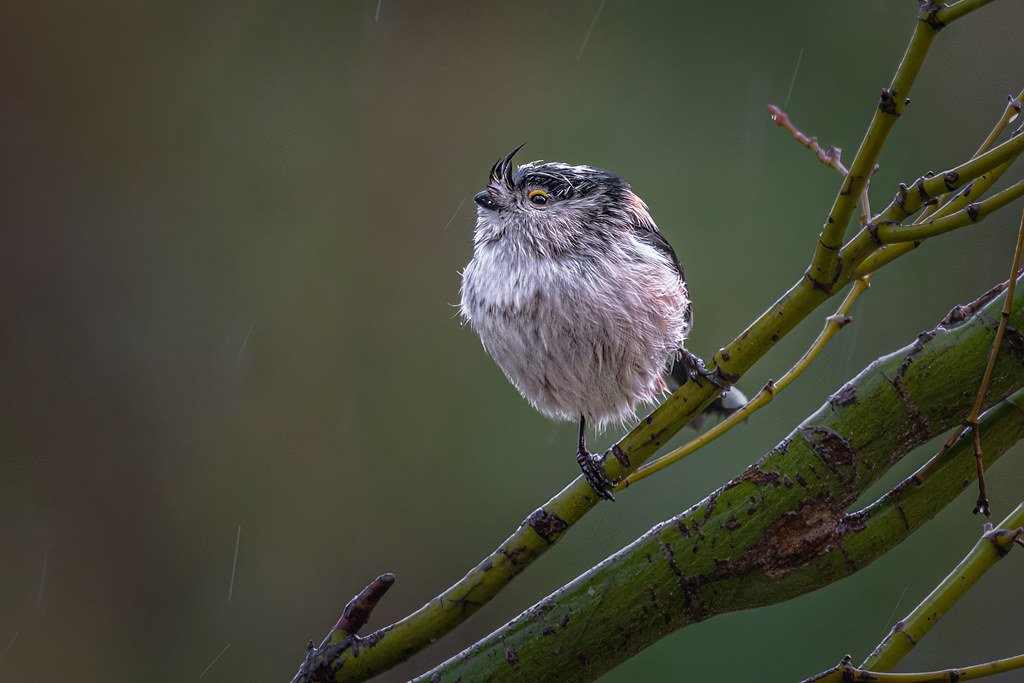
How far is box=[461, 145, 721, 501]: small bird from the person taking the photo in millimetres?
2408

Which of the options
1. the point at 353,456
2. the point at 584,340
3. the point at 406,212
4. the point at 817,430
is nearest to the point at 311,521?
the point at 353,456

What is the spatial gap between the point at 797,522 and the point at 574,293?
101 centimetres

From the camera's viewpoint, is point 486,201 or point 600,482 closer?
point 600,482

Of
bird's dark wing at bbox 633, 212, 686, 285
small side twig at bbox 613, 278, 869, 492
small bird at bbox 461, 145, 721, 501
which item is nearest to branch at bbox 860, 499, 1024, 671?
small side twig at bbox 613, 278, 869, 492

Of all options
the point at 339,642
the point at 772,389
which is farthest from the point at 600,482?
the point at 339,642

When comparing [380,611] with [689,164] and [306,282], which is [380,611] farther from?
[689,164]

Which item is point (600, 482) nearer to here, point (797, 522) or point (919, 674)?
point (797, 522)

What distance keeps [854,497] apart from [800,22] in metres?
4.72

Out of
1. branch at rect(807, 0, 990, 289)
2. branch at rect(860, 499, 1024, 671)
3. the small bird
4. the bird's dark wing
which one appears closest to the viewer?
branch at rect(807, 0, 990, 289)

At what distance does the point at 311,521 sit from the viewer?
5.55 meters

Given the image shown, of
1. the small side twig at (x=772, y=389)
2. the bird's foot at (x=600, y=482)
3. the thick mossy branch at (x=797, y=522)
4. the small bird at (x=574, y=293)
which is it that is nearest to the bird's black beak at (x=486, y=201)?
the small bird at (x=574, y=293)

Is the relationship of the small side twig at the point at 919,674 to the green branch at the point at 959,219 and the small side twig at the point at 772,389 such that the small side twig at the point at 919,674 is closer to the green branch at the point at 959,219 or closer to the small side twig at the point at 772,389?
the small side twig at the point at 772,389

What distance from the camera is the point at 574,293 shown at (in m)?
2.39

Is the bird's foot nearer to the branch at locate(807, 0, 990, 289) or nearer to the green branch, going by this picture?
the branch at locate(807, 0, 990, 289)
